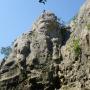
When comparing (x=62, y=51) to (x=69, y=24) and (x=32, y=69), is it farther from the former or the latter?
(x=69, y=24)

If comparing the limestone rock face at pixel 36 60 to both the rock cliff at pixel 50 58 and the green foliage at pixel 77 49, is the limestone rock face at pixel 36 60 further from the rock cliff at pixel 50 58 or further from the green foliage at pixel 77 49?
the green foliage at pixel 77 49

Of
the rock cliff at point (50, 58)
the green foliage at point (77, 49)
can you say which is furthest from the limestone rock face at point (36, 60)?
the green foliage at point (77, 49)

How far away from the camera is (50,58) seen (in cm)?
2867

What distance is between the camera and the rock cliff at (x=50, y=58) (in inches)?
1002

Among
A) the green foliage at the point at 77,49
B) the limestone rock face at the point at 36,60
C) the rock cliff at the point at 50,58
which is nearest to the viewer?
the rock cliff at the point at 50,58

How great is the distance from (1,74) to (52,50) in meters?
5.14

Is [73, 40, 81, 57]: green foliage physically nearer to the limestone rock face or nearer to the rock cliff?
the rock cliff

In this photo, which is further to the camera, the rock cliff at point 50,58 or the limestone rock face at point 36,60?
the limestone rock face at point 36,60

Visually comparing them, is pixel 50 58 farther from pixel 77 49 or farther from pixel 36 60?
pixel 77 49

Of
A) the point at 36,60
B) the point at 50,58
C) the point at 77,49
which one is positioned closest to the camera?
the point at 77,49

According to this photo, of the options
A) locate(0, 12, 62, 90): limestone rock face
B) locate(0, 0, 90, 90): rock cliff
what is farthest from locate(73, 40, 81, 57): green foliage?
locate(0, 12, 62, 90): limestone rock face

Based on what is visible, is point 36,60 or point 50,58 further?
point 36,60

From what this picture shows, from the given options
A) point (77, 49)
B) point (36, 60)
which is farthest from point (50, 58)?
point (77, 49)

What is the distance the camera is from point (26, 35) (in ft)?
108
